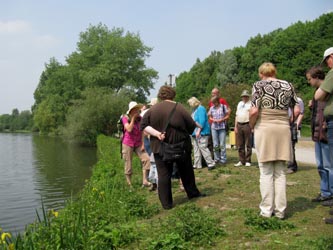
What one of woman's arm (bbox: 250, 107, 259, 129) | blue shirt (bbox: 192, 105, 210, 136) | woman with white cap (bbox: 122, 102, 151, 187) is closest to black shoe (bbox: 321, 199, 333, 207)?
woman's arm (bbox: 250, 107, 259, 129)

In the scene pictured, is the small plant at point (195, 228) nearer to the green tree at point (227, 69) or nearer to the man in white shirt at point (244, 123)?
the man in white shirt at point (244, 123)

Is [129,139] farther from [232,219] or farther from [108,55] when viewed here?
[108,55]

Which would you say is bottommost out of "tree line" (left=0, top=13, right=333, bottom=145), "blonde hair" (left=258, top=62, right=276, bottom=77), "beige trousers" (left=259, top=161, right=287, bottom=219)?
"beige trousers" (left=259, top=161, right=287, bottom=219)

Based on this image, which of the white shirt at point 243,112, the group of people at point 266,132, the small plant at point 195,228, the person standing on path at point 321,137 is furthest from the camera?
the white shirt at point 243,112

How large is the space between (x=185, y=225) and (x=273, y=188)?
4.38 ft

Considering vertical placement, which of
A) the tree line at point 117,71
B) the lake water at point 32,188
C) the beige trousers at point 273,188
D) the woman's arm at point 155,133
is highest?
the tree line at point 117,71

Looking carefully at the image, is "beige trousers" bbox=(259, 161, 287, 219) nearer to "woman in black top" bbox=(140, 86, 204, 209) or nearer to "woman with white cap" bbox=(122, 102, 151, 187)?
"woman in black top" bbox=(140, 86, 204, 209)

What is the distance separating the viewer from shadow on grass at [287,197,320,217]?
5382mm

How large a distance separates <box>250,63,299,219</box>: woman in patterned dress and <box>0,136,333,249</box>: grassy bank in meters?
0.30

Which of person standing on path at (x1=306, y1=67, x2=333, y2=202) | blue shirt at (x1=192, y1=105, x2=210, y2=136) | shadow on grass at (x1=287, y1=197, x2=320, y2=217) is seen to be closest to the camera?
shadow on grass at (x1=287, y1=197, x2=320, y2=217)

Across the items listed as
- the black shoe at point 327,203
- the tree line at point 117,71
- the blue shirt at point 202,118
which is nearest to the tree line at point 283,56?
the tree line at point 117,71

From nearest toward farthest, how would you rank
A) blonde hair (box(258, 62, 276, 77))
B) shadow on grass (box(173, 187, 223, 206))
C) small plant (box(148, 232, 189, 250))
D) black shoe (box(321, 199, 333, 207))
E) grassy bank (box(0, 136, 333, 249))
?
1. small plant (box(148, 232, 189, 250))
2. grassy bank (box(0, 136, 333, 249))
3. blonde hair (box(258, 62, 276, 77))
4. black shoe (box(321, 199, 333, 207))
5. shadow on grass (box(173, 187, 223, 206))

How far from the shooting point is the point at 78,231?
4.35 m

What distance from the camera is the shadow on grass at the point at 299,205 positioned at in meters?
5.38
